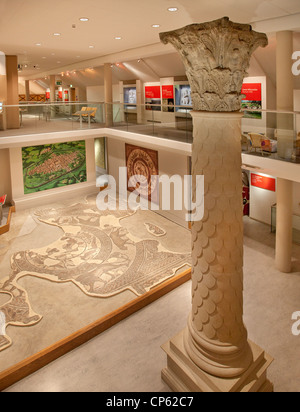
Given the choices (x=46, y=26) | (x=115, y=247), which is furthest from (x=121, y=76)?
(x=115, y=247)

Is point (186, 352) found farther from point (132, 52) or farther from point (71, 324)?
point (132, 52)

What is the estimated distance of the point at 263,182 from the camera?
1177 cm

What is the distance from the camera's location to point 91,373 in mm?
5480

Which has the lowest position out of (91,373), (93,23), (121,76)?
(91,373)

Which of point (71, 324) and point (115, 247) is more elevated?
point (115, 247)

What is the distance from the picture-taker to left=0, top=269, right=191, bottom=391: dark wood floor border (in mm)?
5434

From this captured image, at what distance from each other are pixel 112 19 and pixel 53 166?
8680 millimetres

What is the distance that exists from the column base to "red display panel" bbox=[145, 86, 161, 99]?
1317 centimetres

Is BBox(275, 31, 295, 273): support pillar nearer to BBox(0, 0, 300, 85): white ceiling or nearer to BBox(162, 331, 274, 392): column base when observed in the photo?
BBox(0, 0, 300, 85): white ceiling

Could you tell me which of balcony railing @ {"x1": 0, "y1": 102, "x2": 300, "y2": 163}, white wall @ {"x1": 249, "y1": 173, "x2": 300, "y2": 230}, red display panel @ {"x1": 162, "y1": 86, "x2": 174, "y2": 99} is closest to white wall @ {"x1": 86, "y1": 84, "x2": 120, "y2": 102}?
red display panel @ {"x1": 162, "y1": 86, "x2": 174, "y2": 99}

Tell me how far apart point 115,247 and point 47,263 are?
2081mm

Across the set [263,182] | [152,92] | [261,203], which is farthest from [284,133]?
[152,92]

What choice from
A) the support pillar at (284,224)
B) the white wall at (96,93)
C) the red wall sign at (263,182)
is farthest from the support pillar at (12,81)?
the support pillar at (284,224)

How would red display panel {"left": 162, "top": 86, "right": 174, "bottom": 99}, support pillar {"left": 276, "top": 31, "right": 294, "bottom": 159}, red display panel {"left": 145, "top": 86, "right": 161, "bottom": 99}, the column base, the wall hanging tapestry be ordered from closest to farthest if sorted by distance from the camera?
the column base
support pillar {"left": 276, "top": 31, "right": 294, "bottom": 159}
the wall hanging tapestry
red display panel {"left": 162, "top": 86, "right": 174, "bottom": 99}
red display panel {"left": 145, "top": 86, "right": 161, "bottom": 99}
